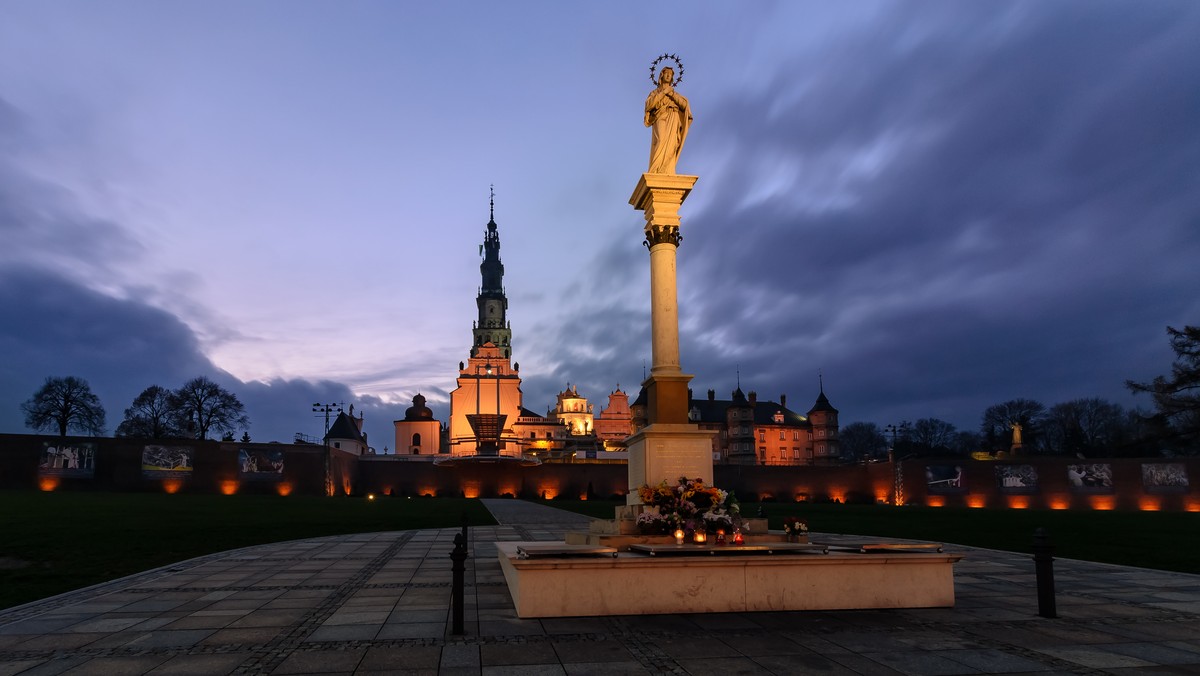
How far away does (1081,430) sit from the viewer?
324ft

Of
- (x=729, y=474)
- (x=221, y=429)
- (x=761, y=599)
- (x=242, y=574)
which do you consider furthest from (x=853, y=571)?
(x=221, y=429)

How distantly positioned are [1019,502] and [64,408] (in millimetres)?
97598

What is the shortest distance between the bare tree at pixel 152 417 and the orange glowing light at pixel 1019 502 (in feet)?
299

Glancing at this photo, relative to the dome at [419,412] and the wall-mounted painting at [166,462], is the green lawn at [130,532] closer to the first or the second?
the wall-mounted painting at [166,462]

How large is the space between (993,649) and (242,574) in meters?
14.0

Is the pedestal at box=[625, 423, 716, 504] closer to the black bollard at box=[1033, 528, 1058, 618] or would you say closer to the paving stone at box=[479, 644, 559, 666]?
the black bollard at box=[1033, 528, 1058, 618]

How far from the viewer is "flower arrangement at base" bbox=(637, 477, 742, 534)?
43.3 ft

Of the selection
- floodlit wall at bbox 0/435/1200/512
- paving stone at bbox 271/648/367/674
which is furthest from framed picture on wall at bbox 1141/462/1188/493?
paving stone at bbox 271/648/367/674

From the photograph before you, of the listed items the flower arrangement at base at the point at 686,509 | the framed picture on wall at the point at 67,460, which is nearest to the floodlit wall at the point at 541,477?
the framed picture on wall at the point at 67,460

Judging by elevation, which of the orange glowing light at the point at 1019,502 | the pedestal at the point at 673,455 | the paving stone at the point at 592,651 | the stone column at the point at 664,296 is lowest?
the orange glowing light at the point at 1019,502

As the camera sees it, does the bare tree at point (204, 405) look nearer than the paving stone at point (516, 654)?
No

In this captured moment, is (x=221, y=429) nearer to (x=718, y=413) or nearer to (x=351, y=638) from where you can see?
(x=718, y=413)

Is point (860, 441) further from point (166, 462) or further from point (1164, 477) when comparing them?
point (166, 462)

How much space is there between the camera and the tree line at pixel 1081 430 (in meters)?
58.3
